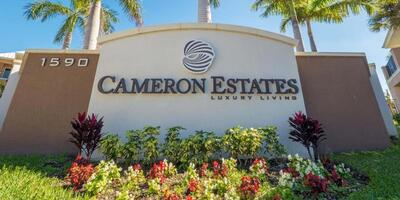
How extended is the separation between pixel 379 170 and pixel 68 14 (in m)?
19.3

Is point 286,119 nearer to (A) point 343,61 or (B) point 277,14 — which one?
(A) point 343,61

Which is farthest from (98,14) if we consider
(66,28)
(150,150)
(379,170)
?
(379,170)

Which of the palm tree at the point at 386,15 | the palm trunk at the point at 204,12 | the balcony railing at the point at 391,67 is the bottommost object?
the palm trunk at the point at 204,12

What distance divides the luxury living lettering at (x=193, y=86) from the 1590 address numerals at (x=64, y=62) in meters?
1.50

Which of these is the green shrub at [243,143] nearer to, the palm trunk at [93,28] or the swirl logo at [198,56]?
the swirl logo at [198,56]

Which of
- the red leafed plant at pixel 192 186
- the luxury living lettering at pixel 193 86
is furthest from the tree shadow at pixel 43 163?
the red leafed plant at pixel 192 186

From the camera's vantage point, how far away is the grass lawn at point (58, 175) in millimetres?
4536

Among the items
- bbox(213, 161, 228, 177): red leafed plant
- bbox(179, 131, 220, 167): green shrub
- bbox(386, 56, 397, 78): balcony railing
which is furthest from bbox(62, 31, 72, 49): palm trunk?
bbox(386, 56, 397, 78): balcony railing

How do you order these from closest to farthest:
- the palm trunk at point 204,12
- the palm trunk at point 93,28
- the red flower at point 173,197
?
the red flower at point 173,197
the palm trunk at point 204,12
the palm trunk at point 93,28

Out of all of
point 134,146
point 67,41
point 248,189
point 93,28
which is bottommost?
point 248,189

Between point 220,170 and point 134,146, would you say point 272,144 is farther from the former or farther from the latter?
point 134,146

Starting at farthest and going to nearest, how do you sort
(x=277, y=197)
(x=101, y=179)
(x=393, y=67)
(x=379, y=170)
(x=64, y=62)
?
(x=393, y=67) → (x=64, y=62) → (x=379, y=170) → (x=101, y=179) → (x=277, y=197)

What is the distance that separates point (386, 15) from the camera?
1523cm

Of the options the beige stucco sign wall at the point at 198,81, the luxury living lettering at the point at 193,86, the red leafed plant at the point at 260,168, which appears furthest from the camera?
the luxury living lettering at the point at 193,86
